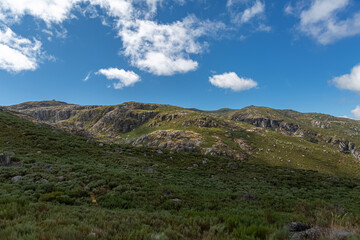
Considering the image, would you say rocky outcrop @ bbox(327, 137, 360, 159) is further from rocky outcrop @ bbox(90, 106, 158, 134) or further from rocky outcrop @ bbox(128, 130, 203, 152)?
rocky outcrop @ bbox(90, 106, 158, 134)

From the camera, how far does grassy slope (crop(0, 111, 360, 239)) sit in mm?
5523

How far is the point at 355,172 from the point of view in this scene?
78750mm

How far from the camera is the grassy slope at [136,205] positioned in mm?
5523

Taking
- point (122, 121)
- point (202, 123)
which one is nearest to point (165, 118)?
point (122, 121)

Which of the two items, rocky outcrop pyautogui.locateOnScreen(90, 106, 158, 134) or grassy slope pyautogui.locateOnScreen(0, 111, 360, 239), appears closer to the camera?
grassy slope pyautogui.locateOnScreen(0, 111, 360, 239)

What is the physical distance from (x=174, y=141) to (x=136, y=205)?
3658 inches

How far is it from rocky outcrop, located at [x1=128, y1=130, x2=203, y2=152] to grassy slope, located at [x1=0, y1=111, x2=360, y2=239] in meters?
66.8

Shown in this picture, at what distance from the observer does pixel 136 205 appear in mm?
10094

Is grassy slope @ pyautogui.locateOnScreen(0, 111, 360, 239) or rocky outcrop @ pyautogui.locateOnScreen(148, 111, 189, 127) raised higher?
rocky outcrop @ pyautogui.locateOnScreen(148, 111, 189, 127)

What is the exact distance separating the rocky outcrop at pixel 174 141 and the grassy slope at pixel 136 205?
66787 millimetres

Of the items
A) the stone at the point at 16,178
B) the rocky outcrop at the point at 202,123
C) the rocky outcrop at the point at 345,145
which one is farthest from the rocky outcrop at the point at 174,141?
the rocky outcrop at the point at 345,145

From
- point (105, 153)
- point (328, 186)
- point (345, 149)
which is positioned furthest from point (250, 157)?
point (345, 149)

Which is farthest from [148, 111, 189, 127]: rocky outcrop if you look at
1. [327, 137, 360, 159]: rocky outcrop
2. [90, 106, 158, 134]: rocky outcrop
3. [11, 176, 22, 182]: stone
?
[327, 137, 360, 159]: rocky outcrop

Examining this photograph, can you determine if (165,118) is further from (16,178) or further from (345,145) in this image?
(345,145)
